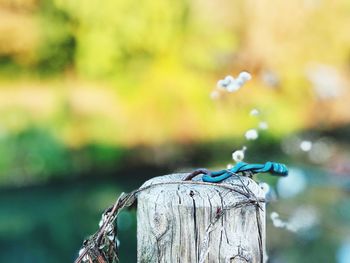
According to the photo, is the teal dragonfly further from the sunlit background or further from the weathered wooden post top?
the sunlit background

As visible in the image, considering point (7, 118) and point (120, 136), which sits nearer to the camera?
point (7, 118)

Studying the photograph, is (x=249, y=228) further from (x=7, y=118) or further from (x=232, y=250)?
(x=7, y=118)

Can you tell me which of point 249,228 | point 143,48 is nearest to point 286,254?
point 249,228

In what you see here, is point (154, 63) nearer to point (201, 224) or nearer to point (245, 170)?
point (245, 170)

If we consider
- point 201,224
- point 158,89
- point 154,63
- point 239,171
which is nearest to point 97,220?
point 158,89

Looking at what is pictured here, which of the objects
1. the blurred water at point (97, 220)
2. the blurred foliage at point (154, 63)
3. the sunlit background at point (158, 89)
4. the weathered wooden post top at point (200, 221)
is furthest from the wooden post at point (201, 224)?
the blurred foliage at point (154, 63)

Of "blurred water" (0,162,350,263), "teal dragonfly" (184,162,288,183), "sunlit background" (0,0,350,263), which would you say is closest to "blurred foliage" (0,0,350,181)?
"sunlit background" (0,0,350,263)

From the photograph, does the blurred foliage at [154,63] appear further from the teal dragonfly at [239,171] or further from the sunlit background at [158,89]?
the teal dragonfly at [239,171]

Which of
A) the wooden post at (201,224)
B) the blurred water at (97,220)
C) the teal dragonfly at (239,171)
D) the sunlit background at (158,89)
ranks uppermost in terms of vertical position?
the sunlit background at (158,89)
